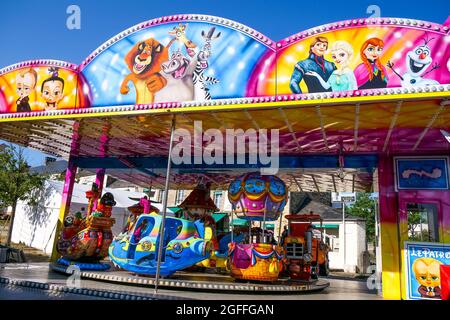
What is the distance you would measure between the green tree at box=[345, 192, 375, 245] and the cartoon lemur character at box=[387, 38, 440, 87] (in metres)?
26.2

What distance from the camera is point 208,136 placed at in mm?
9711

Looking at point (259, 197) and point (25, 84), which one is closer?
point (25, 84)

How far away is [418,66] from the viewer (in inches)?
231

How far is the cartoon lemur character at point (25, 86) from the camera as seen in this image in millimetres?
8727

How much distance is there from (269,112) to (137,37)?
3.30m

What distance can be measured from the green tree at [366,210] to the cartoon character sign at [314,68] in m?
26.3

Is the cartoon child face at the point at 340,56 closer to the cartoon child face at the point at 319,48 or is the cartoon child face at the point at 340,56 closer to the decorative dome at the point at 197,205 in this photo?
the cartoon child face at the point at 319,48

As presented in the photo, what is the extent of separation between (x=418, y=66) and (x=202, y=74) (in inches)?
151

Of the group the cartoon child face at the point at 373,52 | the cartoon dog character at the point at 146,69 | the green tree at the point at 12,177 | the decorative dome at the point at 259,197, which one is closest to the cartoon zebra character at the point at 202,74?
the cartoon dog character at the point at 146,69

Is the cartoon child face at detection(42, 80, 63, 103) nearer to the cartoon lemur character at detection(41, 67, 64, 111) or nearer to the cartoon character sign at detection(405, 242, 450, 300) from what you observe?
the cartoon lemur character at detection(41, 67, 64, 111)

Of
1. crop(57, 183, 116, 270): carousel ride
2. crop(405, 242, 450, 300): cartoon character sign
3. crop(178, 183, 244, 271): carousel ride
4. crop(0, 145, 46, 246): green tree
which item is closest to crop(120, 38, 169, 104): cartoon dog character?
crop(57, 183, 116, 270): carousel ride

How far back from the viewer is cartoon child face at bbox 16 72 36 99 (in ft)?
28.8

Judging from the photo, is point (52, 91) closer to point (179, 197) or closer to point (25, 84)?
point (25, 84)

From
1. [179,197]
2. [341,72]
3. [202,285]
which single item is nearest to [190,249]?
[202,285]
